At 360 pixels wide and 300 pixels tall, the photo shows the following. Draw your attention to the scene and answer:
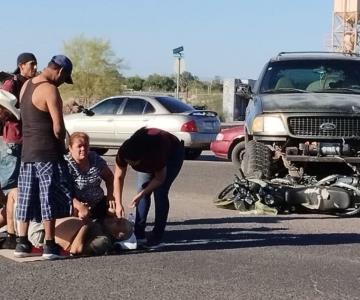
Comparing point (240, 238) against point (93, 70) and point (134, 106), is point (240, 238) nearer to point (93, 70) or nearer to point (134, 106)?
point (134, 106)

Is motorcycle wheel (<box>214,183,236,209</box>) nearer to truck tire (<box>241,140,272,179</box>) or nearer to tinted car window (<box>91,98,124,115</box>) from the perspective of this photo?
truck tire (<box>241,140,272,179</box>)

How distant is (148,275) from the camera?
6777mm

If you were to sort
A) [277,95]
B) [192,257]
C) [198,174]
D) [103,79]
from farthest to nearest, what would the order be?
1. [103,79]
2. [198,174]
3. [277,95]
4. [192,257]

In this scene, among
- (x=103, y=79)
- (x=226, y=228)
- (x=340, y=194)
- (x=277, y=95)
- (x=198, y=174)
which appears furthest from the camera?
(x=103, y=79)

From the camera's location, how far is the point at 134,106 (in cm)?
1942

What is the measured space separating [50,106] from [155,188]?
1.35 meters

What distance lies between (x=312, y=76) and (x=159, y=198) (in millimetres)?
5037

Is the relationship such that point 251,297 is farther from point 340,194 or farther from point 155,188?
point 340,194

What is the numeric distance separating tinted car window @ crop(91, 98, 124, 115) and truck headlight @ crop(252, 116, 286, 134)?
8.97 meters

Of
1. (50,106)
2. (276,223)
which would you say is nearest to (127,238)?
(50,106)

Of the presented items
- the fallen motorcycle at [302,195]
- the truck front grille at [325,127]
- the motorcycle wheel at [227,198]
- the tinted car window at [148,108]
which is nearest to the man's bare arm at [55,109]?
the fallen motorcycle at [302,195]

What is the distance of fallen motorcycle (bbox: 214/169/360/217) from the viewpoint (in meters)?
10.3

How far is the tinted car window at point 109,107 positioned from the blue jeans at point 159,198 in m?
11.7

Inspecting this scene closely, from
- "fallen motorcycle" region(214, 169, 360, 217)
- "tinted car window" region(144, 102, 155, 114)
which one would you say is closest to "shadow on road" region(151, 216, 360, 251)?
"fallen motorcycle" region(214, 169, 360, 217)
